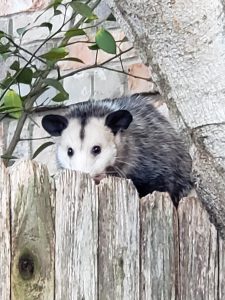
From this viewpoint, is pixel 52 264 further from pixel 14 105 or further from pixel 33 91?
pixel 33 91

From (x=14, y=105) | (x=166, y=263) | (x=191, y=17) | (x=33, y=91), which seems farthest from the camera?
(x=33, y=91)

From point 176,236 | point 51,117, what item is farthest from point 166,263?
point 51,117

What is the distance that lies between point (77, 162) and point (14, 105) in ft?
1.61

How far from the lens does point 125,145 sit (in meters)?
3.62

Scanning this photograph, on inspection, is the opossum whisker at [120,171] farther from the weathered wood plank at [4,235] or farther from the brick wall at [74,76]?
the weathered wood plank at [4,235]

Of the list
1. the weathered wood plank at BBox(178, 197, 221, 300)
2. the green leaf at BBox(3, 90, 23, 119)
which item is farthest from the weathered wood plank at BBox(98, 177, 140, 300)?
the green leaf at BBox(3, 90, 23, 119)

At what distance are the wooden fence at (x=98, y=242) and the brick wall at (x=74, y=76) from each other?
187cm

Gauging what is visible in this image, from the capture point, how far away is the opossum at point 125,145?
11.3ft

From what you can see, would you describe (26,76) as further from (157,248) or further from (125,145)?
(157,248)

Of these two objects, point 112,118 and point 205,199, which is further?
point 112,118

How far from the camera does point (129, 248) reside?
202cm

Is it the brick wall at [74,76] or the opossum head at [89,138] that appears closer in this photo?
the opossum head at [89,138]

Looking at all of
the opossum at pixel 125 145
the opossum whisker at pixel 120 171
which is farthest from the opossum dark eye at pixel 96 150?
the opossum whisker at pixel 120 171

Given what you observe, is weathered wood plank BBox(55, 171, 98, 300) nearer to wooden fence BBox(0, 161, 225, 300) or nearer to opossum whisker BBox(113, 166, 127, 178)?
wooden fence BBox(0, 161, 225, 300)
